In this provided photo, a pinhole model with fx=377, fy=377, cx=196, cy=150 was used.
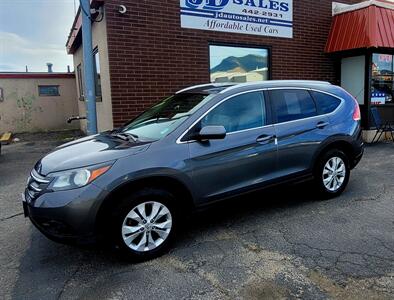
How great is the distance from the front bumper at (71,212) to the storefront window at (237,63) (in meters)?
6.12

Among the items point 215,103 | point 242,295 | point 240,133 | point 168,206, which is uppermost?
point 215,103

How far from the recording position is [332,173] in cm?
517

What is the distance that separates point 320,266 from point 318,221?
116 cm

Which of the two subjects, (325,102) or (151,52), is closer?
(325,102)

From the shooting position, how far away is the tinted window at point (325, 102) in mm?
5090

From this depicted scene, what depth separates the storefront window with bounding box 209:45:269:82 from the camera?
8.90 metres

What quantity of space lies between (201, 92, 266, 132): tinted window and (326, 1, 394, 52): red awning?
5996mm

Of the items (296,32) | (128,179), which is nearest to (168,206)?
(128,179)

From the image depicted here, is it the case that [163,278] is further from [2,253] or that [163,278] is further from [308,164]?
[308,164]

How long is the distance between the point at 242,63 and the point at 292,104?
4.71 meters

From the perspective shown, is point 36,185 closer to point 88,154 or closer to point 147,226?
point 88,154

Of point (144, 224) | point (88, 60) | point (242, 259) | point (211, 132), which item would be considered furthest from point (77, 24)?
point (242, 259)

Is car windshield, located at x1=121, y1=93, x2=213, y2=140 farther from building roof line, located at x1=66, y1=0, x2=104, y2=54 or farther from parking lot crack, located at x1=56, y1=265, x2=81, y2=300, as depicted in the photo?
building roof line, located at x1=66, y1=0, x2=104, y2=54

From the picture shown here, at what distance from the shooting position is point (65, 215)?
3260 millimetres
